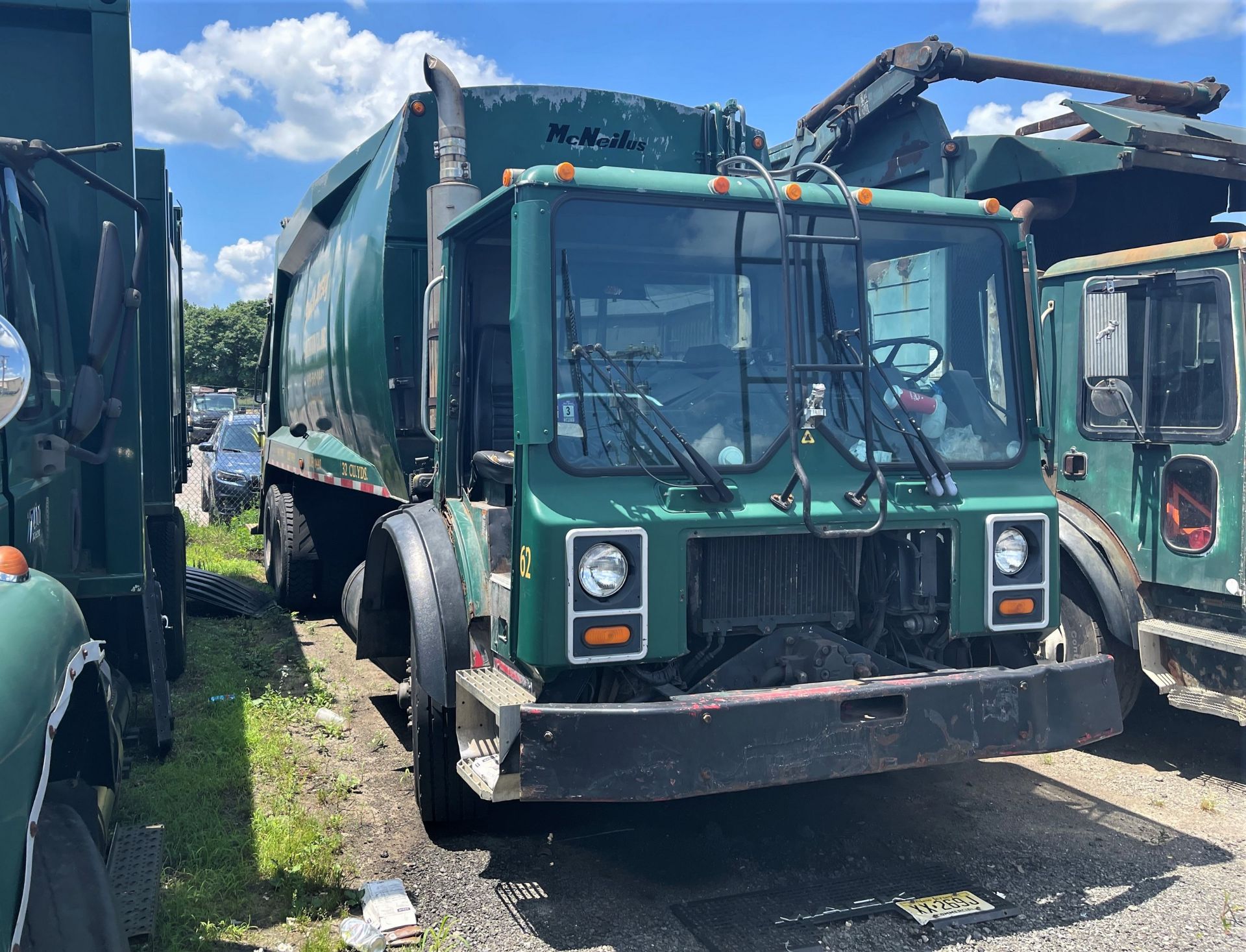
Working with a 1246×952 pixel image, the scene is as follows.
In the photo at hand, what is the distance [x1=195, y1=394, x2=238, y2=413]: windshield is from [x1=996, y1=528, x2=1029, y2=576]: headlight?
29.5m

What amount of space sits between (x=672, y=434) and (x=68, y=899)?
2.26 meters

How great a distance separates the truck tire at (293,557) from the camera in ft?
26.9

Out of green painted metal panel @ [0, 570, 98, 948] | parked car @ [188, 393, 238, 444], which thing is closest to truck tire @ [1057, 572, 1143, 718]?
green painted metal panel @ [0, 570, 98, 948]

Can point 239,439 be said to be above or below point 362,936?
above

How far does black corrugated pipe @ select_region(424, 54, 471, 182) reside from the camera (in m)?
4.83

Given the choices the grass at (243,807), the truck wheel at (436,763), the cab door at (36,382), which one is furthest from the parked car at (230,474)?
the truck wheel at (436,763)

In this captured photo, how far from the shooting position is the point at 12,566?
254 centimetres

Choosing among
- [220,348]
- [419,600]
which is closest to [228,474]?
[419,600]

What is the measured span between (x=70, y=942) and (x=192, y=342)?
56.7m

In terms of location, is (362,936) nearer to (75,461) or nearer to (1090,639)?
(75,461)

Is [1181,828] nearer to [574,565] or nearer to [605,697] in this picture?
[605,697]

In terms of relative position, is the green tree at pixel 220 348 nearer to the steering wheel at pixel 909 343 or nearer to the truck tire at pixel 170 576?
the truck tire at pixel 170 576

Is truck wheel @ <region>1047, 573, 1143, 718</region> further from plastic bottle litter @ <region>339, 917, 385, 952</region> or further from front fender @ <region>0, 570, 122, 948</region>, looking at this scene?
front fender @ <region>0, 570, 122, 948</region>

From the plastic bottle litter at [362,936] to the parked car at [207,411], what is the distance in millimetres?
23781
